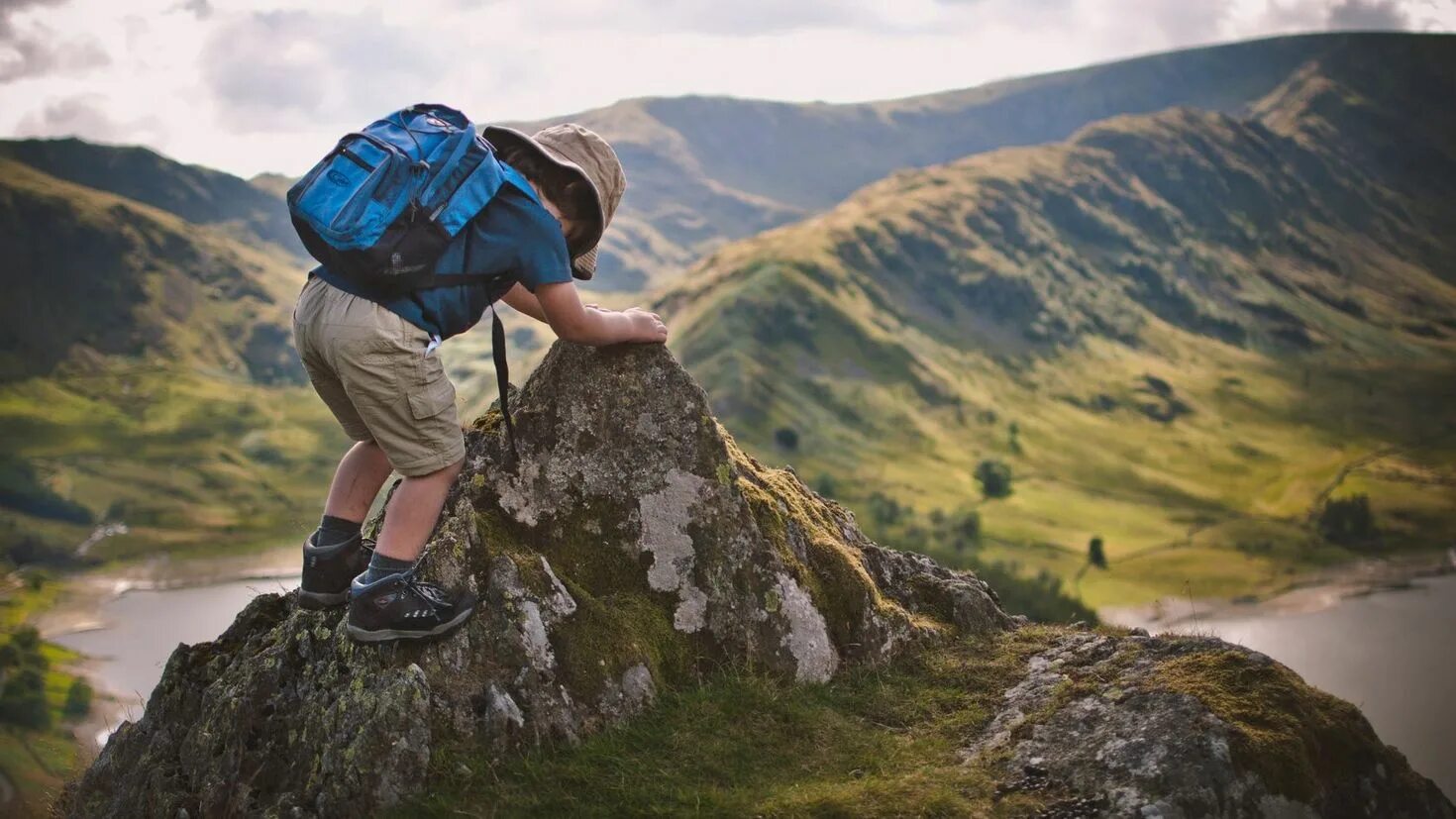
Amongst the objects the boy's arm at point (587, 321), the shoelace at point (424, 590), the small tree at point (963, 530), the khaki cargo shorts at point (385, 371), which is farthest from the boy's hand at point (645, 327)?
the small tree at point (963, 530)

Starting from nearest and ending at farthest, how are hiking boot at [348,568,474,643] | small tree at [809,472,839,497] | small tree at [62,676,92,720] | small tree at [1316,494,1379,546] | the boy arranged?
the boy
hiking boot at [348,568,474,643]
small tree at [62,676,92,720]
small tree at [809,472,839,497]
small tree at [1316,494,1379,546]

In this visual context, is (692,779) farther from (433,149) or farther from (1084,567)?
(1084,567)

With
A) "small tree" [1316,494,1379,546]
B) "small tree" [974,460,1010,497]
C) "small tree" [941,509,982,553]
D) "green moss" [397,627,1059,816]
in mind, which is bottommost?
"small tree" [974,460,1010,497]

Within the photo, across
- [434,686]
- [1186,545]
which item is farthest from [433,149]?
[1186,545]

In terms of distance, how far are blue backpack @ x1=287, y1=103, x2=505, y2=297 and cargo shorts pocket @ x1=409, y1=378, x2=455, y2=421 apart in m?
0.71

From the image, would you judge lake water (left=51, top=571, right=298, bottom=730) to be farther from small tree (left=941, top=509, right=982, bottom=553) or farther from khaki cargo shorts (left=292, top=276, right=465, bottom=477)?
khaki cargo shorts (left=292, top=276, right=465, bottom=477)

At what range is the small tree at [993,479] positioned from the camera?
17775 cm

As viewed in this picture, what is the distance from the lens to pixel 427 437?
7602 mm

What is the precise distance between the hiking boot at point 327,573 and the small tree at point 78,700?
122 metres

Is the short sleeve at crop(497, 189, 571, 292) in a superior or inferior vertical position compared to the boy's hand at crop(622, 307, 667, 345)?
superior

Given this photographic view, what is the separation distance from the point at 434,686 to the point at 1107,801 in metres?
4.74

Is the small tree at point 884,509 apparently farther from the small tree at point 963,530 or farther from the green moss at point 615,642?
the green moss at point 615,642

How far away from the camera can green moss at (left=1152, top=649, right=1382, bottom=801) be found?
709 centimetres

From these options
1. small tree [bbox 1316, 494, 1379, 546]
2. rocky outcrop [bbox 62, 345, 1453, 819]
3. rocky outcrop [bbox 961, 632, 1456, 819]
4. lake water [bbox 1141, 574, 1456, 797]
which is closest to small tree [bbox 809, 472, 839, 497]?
lake water [bbox 1141, 574, 1456, 797]
